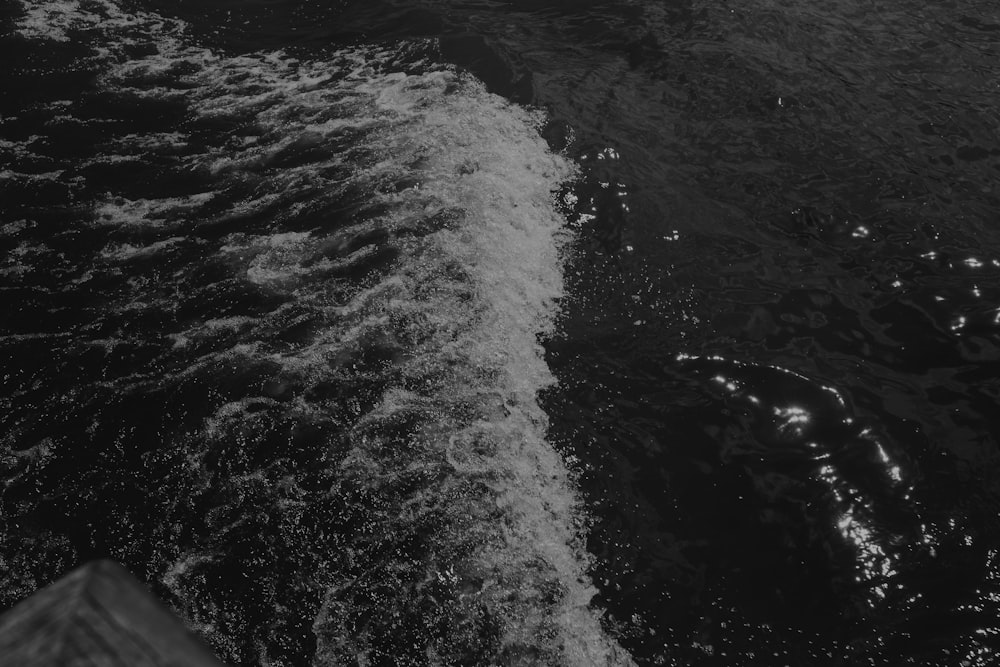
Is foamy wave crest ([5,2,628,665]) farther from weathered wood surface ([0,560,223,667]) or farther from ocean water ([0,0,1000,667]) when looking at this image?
weathered wood surface ([0,560,223,667])

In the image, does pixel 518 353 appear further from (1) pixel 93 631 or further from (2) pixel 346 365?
(1) pixel 93 631

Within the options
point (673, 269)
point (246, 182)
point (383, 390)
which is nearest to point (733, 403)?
point (673, 269)

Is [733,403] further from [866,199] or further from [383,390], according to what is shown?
[866,199]

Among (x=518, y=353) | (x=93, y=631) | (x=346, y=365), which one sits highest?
(x=93, y=631)

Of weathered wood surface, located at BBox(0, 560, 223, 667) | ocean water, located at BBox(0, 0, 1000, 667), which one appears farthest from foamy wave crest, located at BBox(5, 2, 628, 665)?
weathered wood surface, located at BBox(0, 560, 223, 667)

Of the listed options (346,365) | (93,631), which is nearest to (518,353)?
(346,365)

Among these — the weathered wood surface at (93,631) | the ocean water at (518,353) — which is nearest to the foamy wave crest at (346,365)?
the ocean water at (518,353)
